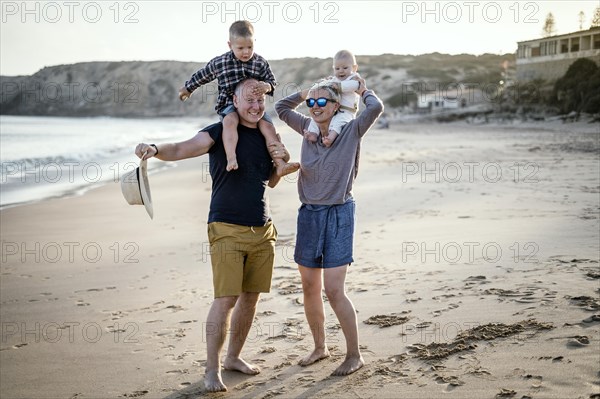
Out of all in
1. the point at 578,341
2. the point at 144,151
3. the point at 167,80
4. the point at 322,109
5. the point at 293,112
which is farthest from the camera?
the point at 167,80

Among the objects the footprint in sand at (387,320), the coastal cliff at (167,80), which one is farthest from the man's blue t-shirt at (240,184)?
the coastal cliff at (167,80)

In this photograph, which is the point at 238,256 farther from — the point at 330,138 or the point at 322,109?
the point at 322,109

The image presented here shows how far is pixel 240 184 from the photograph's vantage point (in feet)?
13.0

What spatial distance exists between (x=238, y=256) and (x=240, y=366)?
79cm

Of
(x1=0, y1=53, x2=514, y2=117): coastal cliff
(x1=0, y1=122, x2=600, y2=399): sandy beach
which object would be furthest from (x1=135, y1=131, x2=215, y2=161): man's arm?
(x1=0, y1=53, x2=514, y2=117): coastal cliff

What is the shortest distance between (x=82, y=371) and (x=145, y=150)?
5.49 feet

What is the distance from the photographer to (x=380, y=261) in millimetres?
6648

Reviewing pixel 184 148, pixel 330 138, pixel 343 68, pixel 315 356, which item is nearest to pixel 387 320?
pixel 315 356

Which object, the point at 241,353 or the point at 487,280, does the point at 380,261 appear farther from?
the point at 241,353

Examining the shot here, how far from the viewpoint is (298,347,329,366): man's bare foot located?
4148 mm

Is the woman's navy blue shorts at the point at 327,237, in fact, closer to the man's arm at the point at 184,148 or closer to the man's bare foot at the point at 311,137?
the man's bare foot at the point at 311,137

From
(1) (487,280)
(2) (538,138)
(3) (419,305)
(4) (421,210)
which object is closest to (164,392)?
(3) (419,305)

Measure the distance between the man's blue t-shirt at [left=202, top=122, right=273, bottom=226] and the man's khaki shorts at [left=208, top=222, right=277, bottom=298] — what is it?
0.06 m

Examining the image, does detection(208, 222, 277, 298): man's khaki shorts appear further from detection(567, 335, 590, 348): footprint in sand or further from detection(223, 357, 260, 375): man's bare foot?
detection(567, 335, 590, 348): footprint in sand
